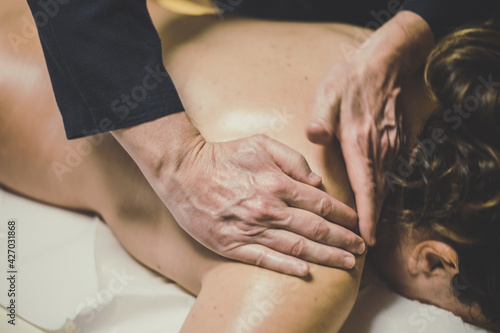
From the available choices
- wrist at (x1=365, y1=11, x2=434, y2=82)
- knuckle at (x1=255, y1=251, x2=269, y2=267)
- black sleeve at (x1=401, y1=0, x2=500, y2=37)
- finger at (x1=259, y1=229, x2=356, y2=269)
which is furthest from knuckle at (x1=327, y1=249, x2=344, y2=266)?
black sleeve at (x1=401, y1=0, x2=500, y2=37)

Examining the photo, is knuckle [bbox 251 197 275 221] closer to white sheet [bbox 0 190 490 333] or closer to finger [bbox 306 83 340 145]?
finger [bbox 306 83 340 145]

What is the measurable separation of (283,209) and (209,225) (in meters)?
0.13

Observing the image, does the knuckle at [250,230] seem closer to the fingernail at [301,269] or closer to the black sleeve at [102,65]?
the fingernail at [301,269]

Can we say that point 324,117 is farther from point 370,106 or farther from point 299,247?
point 299,247

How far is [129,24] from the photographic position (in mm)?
935

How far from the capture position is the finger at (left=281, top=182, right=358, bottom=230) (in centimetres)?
82

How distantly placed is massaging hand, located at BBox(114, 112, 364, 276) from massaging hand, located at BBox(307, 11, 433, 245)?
0.19 feet

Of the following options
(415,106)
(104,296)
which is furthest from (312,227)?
(104,296)

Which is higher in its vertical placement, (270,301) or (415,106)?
(415,106)

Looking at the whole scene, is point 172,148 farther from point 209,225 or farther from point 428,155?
point 428,155

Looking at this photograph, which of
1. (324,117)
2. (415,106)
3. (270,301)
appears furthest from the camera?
(415,106)

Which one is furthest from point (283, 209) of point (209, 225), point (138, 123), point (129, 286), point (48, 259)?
point (48, 259)

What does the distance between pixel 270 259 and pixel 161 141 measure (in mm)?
288

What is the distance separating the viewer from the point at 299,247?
0.81m
